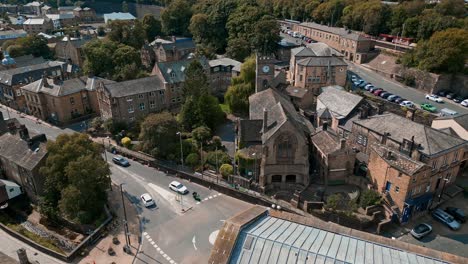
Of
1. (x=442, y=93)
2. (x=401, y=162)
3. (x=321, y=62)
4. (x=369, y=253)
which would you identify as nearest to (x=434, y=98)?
(x=442, y=93)

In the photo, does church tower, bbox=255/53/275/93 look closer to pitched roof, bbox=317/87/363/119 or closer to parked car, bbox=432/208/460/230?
pitched roof, bbox=317/87/363/119

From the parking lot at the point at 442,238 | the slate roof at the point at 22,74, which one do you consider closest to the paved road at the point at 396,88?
the parking lot at the point at 442,238

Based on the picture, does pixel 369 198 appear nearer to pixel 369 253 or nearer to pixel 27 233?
pixel 369 253

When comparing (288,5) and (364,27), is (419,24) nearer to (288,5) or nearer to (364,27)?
(364,27)

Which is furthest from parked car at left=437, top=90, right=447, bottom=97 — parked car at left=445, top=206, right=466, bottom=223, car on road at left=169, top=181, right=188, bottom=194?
car on road at left=169, top=181, right=188, bottom=194

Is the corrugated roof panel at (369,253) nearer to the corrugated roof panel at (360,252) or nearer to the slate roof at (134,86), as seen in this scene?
the corrugated roof panel at (360,252)

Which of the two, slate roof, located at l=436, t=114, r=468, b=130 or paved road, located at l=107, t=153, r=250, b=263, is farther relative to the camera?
slate roof, located at l=436, t=114, r=468, b=130

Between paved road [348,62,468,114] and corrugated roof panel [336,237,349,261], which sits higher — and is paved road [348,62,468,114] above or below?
below
